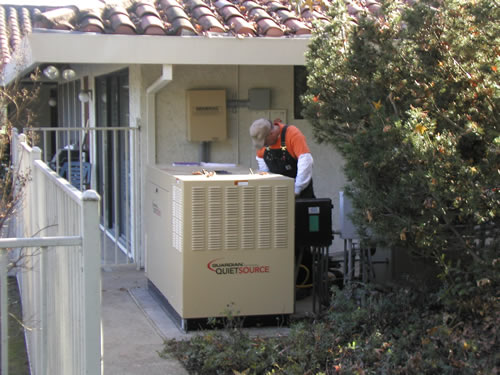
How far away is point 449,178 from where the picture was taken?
4.05 metres

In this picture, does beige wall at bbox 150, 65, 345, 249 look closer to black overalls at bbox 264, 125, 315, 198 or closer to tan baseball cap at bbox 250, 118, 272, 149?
black overalls at bbox 264, 125, 315, 198

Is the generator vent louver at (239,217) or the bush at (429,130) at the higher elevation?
the bush at (429,130)

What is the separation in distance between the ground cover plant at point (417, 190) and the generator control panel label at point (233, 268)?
77 centimetres

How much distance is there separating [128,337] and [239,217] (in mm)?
1355

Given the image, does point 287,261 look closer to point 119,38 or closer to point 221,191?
point 221,191

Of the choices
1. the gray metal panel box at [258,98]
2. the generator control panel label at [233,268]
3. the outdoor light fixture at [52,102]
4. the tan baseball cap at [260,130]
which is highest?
the outdoor light fixture at [52,102]

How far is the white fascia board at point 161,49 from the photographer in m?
6.94

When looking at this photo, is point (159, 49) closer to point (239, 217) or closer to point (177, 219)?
point (177, 219)

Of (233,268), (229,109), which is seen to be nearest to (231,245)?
(233,268)

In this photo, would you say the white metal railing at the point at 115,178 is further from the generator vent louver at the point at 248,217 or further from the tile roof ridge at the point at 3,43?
the generator vent louver at the point at 248,217

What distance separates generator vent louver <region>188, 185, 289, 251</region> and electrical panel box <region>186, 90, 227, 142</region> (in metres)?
2.41

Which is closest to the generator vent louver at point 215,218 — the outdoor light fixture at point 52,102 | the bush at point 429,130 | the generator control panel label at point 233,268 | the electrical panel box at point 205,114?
the generator control panel label at point 233,268

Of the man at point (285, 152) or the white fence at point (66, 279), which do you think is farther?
the man at point (285, 152)

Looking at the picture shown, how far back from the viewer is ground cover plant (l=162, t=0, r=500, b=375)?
13.2 ft
